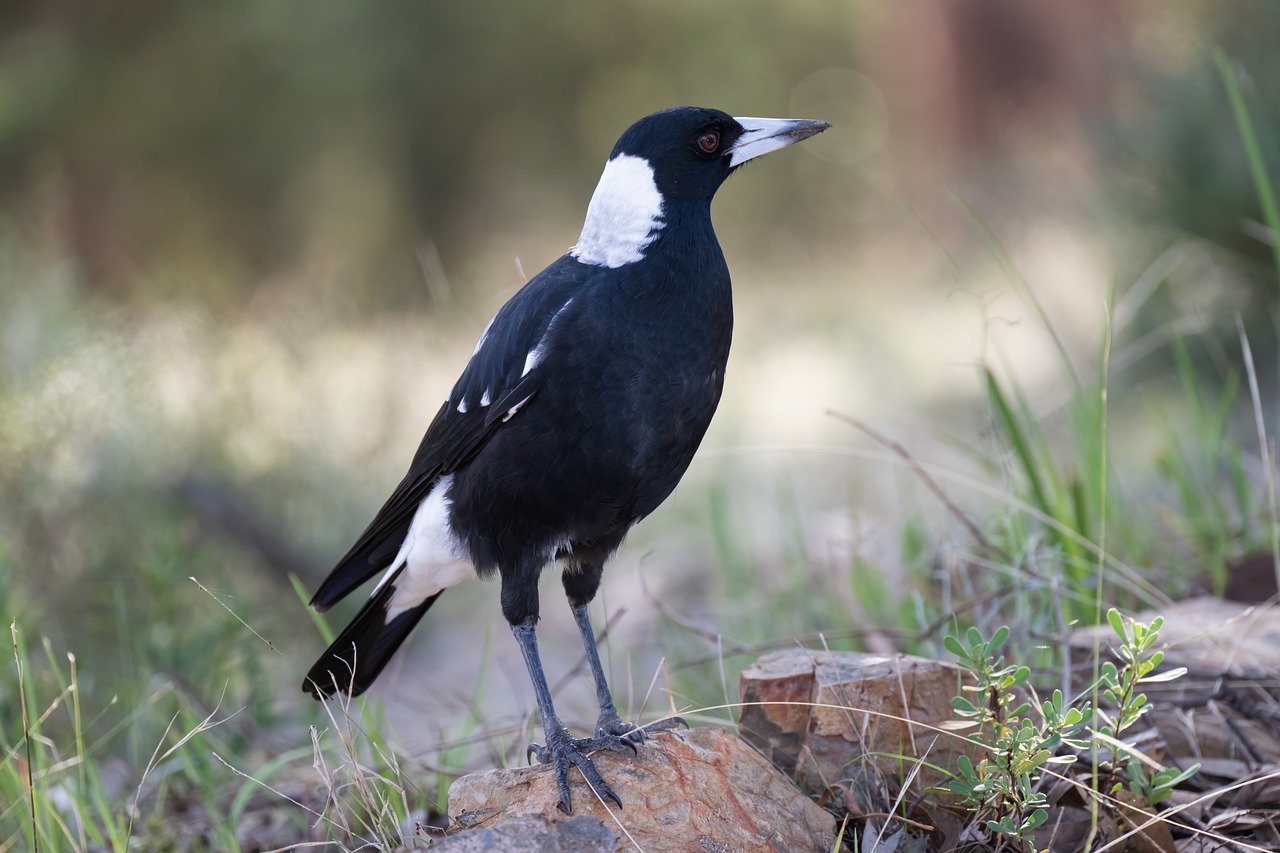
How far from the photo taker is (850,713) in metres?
1.76

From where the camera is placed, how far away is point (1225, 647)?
206 cm

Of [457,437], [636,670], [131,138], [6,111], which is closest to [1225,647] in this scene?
[457,437]

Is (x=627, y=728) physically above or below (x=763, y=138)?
below

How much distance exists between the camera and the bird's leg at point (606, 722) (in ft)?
5.93

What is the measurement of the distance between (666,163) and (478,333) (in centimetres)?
207

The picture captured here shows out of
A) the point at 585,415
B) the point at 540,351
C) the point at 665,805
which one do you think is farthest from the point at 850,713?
the point at 540,351

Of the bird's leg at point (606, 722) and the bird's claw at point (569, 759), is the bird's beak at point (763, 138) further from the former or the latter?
the bird's claw at point (569, 759)

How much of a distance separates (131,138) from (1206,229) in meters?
8.42

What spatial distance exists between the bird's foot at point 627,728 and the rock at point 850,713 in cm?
14

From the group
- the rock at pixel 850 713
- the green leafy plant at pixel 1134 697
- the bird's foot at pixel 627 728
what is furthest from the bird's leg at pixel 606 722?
the green leafy plant at pixel 1134 697

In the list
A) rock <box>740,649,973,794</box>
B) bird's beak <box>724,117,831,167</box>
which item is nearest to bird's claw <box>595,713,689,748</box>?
rock <box>740,649,973,794</box>

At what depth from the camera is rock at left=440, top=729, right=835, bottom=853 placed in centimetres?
156

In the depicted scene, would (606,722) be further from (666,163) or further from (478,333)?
(478,333)

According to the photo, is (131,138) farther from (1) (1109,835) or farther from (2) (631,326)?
(1) (1109,835)
